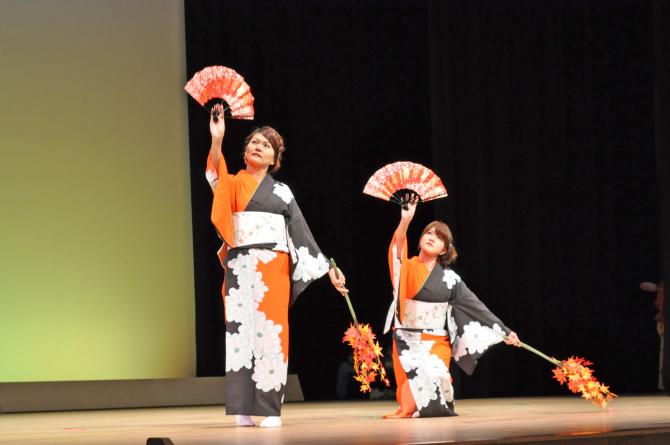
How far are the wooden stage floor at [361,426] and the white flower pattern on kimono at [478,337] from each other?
1.07ft

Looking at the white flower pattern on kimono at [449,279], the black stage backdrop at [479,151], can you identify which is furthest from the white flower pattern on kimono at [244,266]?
the black stage backdrop at [479,151]

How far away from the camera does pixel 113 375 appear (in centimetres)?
677

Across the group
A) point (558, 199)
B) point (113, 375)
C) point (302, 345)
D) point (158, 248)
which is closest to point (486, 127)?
point (558, 199)

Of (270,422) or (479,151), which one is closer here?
(270,422)

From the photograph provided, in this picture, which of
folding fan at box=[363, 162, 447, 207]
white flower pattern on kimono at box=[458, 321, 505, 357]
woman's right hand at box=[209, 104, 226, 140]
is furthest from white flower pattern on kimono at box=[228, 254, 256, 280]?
white flower pattern on kimono at box=[458, 321, 505, 357]

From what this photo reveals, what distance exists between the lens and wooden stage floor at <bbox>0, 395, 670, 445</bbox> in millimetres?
3406

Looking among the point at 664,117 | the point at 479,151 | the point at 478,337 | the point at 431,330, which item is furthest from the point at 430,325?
the point at 664,117

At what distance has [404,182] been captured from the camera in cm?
500

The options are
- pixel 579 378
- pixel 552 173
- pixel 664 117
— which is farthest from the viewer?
pixel 552 173

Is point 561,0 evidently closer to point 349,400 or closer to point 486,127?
point 486,127

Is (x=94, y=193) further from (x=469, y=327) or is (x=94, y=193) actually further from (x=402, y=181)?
(x=469, y=327)

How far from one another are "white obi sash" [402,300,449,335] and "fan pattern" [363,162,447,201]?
0.51 meters

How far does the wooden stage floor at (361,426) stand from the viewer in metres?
3.41

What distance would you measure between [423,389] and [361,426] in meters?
0.72
